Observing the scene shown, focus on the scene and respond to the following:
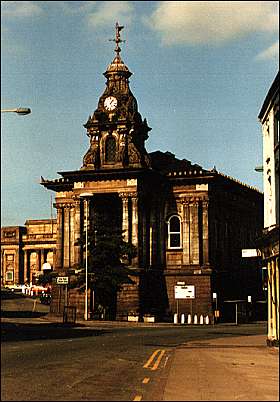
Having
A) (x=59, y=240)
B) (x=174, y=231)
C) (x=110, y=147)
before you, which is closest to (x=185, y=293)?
(x=174, y=231)

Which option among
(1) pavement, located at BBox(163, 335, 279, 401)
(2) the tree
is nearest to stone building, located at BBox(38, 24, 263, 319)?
(2) the tree

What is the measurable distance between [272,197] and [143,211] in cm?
4102

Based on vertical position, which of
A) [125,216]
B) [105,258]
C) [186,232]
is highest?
[125,216]

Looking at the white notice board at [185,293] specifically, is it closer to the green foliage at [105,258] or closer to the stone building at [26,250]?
the green foliage at [105,258]

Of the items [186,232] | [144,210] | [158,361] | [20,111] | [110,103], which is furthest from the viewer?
[110,103]

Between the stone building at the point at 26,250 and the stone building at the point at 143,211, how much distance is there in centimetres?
7341

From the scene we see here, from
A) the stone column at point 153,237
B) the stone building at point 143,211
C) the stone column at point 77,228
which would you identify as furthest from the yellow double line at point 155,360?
the stone column at point 153,237

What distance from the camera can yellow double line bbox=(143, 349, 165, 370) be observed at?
2593cm

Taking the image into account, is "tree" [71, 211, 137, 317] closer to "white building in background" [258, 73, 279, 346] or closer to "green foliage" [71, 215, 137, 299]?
"green foliage" [71, 215, 137, 299]

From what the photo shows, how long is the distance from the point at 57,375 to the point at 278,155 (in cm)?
1713

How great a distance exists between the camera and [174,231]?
81.1 m

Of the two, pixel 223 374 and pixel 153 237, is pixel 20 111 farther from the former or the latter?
pixel 153 237

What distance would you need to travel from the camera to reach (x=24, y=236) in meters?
158

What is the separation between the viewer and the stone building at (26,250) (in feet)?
513
